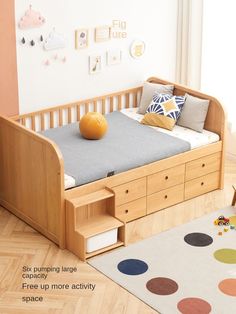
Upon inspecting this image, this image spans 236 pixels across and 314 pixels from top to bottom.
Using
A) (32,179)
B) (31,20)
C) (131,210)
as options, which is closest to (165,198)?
(131,210)

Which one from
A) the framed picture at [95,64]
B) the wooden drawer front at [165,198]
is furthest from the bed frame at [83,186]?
the framed picture at [95,64]

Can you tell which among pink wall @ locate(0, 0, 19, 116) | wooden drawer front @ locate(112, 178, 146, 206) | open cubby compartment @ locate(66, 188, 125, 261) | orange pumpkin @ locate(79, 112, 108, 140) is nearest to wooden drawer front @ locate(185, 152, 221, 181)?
wooden drawer front @ locate(112, 178, 146, 206)

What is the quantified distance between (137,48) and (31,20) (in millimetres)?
998

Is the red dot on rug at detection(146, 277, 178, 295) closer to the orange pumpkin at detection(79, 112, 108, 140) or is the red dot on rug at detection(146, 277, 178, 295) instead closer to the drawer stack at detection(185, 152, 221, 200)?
Result: the drawer stack at detection(185, 152, 221, 200)

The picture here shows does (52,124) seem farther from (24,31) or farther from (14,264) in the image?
(14,264)

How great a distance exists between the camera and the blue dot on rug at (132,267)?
13.2ft

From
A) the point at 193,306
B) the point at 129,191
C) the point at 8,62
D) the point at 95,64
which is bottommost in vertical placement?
the point at 193,306

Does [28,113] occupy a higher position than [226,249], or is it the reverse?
[28,113]

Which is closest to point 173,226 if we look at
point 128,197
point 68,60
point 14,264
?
point 128,197

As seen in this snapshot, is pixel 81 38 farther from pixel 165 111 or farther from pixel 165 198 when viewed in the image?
pixel 165 198

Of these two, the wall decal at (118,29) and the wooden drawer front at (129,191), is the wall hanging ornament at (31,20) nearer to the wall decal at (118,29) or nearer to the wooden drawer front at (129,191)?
the wall decal at (118,29)

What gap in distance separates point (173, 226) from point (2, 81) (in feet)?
4.79

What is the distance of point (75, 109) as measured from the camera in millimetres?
5152

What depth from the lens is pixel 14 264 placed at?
A: 13.5ft
